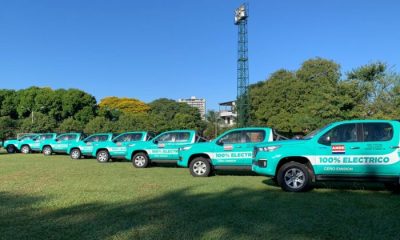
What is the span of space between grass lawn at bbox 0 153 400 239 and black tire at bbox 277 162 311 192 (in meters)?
0.24

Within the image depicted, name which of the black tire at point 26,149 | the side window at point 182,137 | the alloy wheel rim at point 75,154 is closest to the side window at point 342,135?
the side window at point 182,137

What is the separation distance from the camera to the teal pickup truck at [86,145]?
21422 millimetres

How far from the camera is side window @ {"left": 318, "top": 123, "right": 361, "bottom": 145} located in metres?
9.12

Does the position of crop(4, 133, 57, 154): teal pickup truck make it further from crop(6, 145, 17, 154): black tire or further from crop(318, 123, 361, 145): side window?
crop(318, 123, 361, 145): side window

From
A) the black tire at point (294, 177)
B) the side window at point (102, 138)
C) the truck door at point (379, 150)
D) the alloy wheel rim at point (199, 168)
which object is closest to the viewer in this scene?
the truck door at point (379, 150)

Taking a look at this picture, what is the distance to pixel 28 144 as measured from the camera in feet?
90.0

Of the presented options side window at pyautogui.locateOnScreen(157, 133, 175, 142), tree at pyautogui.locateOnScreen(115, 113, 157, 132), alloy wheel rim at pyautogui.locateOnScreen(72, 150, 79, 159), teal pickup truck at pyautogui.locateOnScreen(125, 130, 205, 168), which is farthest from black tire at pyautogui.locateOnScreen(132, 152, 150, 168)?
tree at pyautogui.locateOnScreen(115, 113, 157, 132)

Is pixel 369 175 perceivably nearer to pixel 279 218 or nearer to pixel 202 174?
pixel 279 218

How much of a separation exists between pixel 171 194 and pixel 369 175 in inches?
181

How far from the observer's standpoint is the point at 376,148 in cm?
881

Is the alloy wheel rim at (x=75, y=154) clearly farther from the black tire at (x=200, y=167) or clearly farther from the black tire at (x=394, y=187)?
the black tire at (x=394, y=187)

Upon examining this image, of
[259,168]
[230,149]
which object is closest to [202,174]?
[230,149]

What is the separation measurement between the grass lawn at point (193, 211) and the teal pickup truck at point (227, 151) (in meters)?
1.58

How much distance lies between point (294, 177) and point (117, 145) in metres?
11.9
